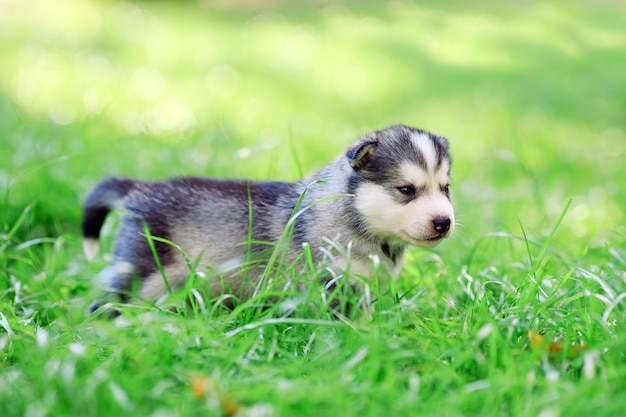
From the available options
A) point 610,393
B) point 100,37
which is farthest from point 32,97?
point 610,393

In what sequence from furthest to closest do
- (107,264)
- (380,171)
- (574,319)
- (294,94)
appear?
(294,94), (107,264), (380,171), (574,319)

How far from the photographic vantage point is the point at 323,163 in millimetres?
6965

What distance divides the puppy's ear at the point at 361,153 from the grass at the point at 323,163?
650 millimetres

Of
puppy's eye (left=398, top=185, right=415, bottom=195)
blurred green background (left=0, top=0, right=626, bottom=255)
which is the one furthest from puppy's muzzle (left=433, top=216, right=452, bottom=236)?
blurred green background (left=0, top=0, right=626, bottom=255)

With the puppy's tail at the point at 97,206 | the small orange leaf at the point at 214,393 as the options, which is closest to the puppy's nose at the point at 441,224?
Answer: the small orange leaf at the point at 214,393

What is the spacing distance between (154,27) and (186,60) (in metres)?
2.59

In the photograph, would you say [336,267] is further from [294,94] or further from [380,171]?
[294,94]

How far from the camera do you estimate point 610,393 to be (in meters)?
2.84

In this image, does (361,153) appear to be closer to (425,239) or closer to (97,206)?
(425,239)

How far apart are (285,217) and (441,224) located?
0.80 metres

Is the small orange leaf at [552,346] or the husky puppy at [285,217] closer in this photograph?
the small orange leaf at [552,346]

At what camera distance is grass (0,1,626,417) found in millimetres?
2852

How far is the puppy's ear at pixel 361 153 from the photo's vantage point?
394 centimetres

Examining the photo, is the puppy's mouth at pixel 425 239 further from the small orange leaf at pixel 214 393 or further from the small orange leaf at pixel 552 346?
the small orange leaf at pixel 214 393
